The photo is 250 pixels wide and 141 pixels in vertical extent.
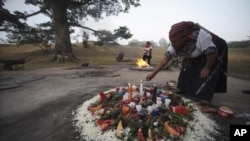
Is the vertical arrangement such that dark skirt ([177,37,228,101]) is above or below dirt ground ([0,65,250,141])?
above

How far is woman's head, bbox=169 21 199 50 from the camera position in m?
2.35

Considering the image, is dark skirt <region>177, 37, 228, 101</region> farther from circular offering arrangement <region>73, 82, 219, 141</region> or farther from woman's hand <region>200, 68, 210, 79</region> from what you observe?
circular offering arrangement <region>73, 82, 219, 141</region>

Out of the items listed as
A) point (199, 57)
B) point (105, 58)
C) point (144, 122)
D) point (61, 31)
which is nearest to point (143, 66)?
point (199, 57)

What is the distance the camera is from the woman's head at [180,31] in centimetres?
235

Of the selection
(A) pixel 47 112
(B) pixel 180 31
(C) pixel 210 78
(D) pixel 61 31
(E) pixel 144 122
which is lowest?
(A) pixel 47 112

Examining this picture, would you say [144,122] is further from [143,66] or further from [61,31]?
[61,31]

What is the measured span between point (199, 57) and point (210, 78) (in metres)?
0.40

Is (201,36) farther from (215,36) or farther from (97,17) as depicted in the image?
(97,17)

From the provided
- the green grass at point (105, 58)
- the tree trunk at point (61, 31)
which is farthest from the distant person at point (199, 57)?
the tree trunk at point (61, 31)

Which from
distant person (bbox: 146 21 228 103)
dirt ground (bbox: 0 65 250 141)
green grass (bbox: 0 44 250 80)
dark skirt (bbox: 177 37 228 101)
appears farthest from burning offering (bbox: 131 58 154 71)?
dark skirt (bbox: 177 37 228 101)

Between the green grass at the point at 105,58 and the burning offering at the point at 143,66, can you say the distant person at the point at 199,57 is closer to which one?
the burning offering at the point at 143,66

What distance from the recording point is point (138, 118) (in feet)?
7.65

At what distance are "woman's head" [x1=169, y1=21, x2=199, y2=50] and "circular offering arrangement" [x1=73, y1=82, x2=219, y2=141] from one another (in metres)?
1.07

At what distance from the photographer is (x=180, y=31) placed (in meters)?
2.34
